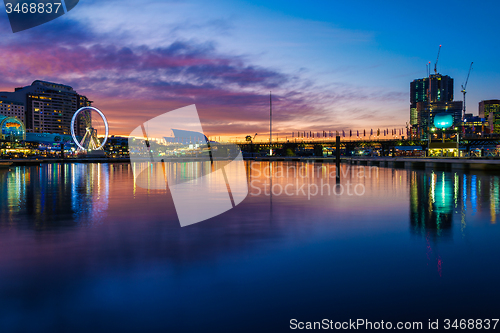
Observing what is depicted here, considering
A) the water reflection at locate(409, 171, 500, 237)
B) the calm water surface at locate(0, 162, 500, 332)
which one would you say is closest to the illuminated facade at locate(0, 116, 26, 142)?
the calm water surface at locate(0, 162, 500, 332)

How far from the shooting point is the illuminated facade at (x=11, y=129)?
A: 139750 mm

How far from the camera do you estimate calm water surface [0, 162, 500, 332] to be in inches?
211

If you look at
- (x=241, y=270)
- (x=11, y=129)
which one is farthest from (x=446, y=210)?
(x=11, y=129)

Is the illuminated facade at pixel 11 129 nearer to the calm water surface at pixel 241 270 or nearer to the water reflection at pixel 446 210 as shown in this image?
the calm water surface at pixel 241 270

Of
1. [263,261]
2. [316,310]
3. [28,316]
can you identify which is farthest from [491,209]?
[28,316]

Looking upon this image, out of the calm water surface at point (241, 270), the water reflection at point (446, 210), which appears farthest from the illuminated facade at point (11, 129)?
the water reflection at point (446, 210)

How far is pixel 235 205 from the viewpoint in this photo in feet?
56.7

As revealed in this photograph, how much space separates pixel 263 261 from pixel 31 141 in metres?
191

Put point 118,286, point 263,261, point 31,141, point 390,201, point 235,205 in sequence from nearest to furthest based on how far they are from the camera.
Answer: point 118,286, point 263,261, point 235,205, point 390,201, point 31,141

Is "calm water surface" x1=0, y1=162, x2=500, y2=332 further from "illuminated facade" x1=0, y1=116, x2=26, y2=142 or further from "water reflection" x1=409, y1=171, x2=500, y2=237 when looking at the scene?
"illuminated facade" x1=0, y1=116, x2=26, y2=142

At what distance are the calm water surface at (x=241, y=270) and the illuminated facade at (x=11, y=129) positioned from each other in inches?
5983

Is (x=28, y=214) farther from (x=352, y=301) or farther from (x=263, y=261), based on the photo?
(x=352, y=301)

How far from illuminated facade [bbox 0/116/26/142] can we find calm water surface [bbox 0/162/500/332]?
15197 cm

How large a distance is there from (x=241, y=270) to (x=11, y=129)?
168 meters
